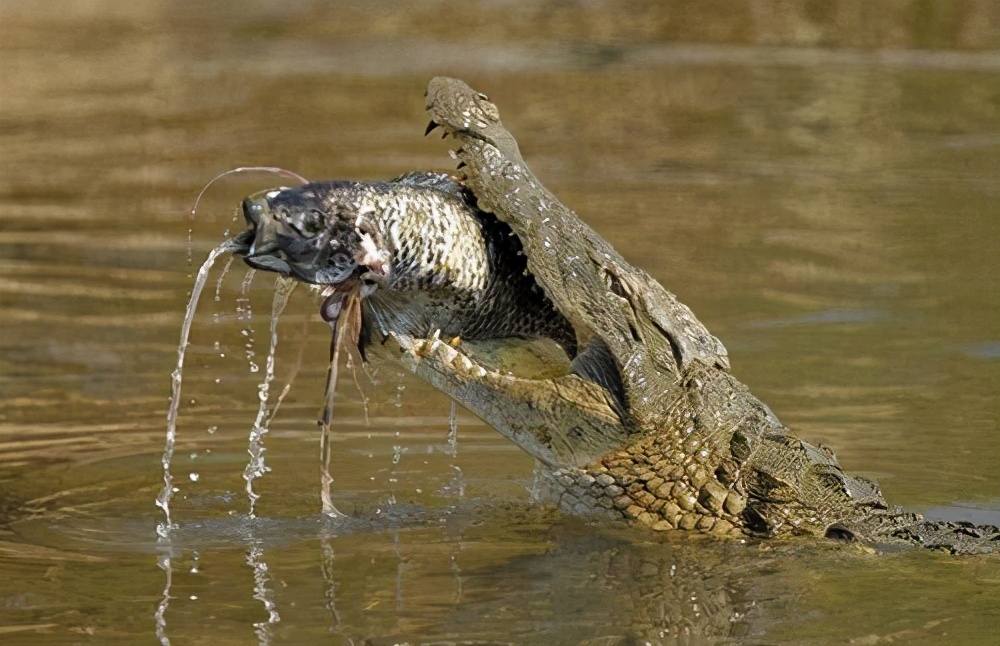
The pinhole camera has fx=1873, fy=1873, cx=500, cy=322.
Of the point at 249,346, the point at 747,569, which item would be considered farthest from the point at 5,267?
the point at 747,569

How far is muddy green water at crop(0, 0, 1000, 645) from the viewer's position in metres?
5.02

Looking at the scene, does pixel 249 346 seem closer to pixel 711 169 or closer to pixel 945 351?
pixel 945 351

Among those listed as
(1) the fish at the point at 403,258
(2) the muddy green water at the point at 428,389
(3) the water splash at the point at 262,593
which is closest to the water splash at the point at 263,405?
(2) the muddy green water at the point at 428,389

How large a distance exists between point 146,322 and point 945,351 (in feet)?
11.5

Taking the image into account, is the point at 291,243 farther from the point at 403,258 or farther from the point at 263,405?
the point at 263,405

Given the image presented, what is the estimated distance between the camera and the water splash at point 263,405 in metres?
5.06

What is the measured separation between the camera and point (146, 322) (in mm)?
8438

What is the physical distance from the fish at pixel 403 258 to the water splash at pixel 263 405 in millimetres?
206

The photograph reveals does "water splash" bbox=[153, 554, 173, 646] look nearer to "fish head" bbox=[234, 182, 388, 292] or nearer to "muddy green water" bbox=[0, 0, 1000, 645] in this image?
"muddy green water" bbox=[0, 0, 1000, 645]

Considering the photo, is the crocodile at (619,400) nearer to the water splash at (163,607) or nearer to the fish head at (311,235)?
the fish head at (311,235)

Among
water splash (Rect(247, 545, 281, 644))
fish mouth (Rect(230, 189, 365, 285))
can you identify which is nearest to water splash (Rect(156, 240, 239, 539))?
fish mouth (Rect(230, 189, 365, 285))

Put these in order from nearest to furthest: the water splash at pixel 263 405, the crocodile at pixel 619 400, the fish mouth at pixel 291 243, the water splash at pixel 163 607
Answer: the fish mouth at pixel 291 243
the water splash at pixel 163 607
the crocodile at pixel 619 400
the water splash at pixel 263 405

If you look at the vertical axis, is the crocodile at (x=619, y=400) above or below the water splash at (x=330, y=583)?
above

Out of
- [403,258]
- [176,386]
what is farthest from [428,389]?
[403,258]
